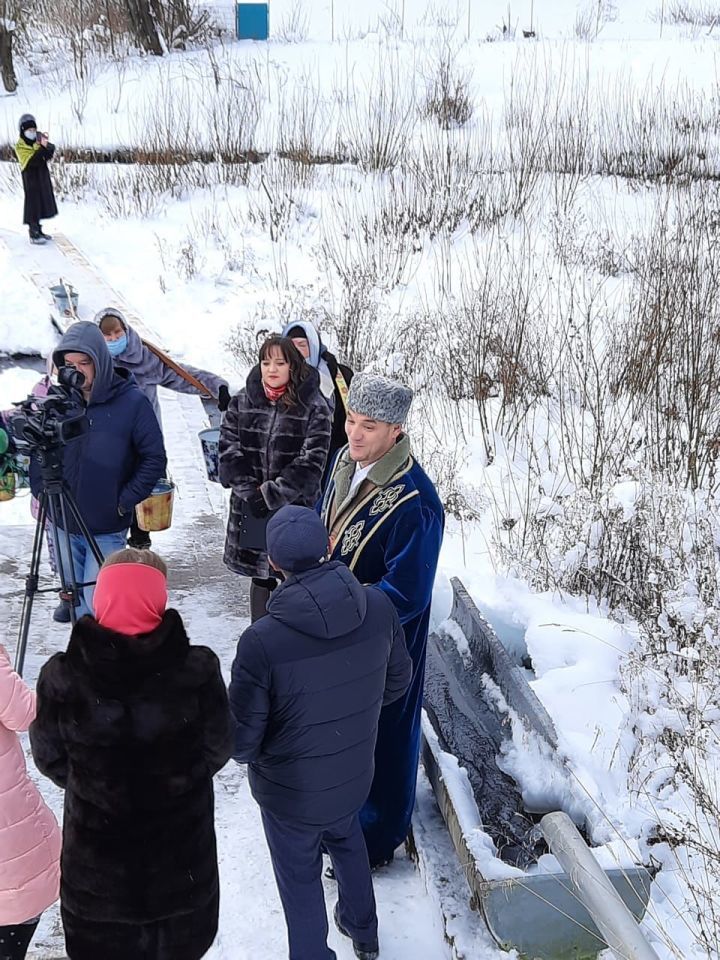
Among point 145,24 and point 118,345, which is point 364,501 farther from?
point 145,24

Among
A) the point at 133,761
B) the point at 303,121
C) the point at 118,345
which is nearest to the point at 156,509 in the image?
the point at 118,345

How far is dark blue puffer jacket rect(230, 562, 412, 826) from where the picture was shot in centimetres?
226

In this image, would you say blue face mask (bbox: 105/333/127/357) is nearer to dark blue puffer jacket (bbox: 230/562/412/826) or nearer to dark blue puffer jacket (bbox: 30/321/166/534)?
dark blue puffer jacket (bbox: 30/321/166/534)

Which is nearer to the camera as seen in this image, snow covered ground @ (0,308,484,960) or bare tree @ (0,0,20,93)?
snow covered ground @ (0,308,484,960)

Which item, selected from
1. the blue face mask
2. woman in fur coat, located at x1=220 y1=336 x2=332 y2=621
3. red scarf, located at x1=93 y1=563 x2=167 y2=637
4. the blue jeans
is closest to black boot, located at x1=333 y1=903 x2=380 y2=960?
red scarf, located at x1=93 y1=563 x2=167 y2=637

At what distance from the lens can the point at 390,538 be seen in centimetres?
281

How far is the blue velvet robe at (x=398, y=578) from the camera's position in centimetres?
275

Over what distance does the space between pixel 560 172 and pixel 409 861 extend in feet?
35.4

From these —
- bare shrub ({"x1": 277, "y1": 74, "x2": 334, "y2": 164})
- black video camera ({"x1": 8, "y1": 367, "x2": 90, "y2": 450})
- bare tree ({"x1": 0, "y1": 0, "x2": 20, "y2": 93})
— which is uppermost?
bare tree ({"x1": 0, "y1": 0, "x2": 20, "y2": 93})

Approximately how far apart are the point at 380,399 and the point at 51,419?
130 cm

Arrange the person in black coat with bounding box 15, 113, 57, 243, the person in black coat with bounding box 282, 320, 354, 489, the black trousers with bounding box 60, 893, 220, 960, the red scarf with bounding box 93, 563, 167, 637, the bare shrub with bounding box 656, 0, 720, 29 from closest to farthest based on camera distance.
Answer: the red scarf with bounding box 93, 563, 167, 637 < the black trousers with bounding box 60, 893, 220, 960 < the person in black coat with bounding box 282, 320, 354, 489 < the person in black coat with bounding box 15, 113, 57, 243 < the bare shrub with bounding box 656, 0, 720, 29

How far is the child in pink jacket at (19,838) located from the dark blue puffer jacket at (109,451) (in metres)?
1.61

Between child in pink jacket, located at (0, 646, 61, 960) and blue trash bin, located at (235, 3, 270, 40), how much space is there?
21575 mm

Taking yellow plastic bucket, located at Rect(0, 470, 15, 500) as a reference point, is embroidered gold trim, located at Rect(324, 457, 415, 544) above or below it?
above
